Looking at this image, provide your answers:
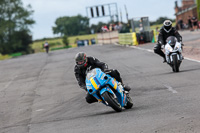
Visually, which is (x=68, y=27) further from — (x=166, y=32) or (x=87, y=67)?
(x=87, y=67)

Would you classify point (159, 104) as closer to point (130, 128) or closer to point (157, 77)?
point (130, 128)

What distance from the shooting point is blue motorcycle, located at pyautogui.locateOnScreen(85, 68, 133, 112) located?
917 centimetres

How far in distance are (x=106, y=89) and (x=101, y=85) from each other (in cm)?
13

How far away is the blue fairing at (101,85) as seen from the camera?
9.20 m

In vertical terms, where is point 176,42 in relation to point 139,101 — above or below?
above

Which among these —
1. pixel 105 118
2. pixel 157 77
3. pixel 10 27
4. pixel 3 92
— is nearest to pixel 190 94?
pixel 105 118

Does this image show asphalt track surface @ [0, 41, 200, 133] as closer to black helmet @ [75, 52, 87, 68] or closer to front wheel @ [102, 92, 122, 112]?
front wheel @ [102, 92, 122, 112]

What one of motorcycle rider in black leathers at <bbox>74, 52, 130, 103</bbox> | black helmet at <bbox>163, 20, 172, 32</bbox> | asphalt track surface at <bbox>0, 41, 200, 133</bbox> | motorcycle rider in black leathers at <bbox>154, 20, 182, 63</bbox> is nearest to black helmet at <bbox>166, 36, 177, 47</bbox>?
motorcycle rider in black leathers at <bbox>154, 20, 182, 63</bbox>

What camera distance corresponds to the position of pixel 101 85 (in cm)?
920

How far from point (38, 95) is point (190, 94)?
19.6 feet

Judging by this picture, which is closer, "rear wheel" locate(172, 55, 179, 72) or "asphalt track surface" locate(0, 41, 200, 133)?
"asphalt track surface" locate(0, 41, 200, 133)

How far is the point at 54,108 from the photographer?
38.0ft

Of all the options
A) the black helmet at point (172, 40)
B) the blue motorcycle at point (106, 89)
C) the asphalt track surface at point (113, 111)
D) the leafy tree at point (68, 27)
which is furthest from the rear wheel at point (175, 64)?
the leafy tree at point (68, 27)

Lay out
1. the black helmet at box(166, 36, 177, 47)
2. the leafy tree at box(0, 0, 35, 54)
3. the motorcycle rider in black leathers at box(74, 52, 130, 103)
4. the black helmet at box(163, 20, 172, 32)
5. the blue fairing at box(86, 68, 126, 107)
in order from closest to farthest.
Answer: the blue fairing at box(86, 68, 126, 107) < the motorcycle rider in black leathers at box(74, 52, 130, 103) < the black helmet at box(166, 36, 177, 47) < the black helmet at box(163, 20, 172, 32) < the leafy tree at box(0, 0, 35, 54)
